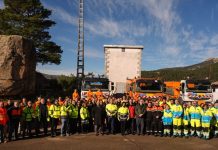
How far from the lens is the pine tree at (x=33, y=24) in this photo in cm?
2753

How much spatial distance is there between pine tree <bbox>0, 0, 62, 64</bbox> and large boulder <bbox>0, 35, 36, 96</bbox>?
962 cm

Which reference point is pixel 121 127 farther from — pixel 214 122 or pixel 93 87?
pixel 93 87

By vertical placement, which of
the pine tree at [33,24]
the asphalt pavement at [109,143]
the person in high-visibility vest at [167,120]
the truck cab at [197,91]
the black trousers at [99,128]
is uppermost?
the pine tree at [33,24]

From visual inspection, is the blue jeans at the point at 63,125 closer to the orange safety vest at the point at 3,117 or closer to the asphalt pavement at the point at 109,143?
the asphalt pavement at the point at 109,143

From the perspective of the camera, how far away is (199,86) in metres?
21.2

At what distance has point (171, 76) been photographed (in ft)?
214

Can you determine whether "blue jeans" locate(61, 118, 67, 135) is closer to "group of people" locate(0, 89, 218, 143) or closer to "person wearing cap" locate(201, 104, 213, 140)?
"group of people" locate(0, 89, 218, 143)

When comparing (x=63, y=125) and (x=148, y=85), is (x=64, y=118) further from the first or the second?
(x=148, y=85)

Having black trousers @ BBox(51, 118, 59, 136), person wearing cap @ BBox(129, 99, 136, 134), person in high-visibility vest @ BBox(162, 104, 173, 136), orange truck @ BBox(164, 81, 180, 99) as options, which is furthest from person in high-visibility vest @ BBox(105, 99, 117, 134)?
orange truck @ BBox(164, 81, 180, 99)

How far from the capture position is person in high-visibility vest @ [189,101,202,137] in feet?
46.9

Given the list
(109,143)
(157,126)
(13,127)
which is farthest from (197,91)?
(13,127)

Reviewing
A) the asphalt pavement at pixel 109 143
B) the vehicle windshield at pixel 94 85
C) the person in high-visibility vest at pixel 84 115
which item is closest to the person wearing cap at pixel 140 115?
the asphalt pavement at pixel 109 143

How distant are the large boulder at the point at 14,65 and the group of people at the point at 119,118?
11.2 feet

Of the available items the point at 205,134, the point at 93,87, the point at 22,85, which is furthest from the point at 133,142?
the point at 93,87
